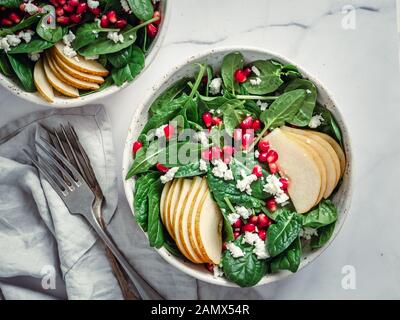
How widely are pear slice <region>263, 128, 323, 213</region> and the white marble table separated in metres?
0.33

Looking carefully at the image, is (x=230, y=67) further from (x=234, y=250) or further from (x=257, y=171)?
(x=234, y=250)

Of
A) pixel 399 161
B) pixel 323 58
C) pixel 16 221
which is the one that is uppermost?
Answer: pixel 323 58

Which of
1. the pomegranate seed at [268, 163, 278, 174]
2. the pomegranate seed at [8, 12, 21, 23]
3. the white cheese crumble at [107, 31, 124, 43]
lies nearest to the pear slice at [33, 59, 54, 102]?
the pomegranate seed at [8, 12, 21, 23]

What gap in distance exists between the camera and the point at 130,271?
1.84m

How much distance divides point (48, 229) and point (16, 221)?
0.36 feet

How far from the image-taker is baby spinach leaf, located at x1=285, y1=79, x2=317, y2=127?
1623 millimetres

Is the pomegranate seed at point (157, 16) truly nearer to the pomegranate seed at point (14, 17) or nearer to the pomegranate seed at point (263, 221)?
the pomegranate seed at point (14, 17)

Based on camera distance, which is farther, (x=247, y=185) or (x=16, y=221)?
(x=16, y=221)

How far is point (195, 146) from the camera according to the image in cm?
164

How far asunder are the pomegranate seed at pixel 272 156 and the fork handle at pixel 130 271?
0.60 metres

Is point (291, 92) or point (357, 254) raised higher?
point (291, 92)

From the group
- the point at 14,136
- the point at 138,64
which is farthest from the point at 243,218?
the point at 14,136

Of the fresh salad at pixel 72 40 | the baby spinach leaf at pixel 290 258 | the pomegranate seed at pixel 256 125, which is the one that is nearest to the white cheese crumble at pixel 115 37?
the fresh salad at pixel 72 40
